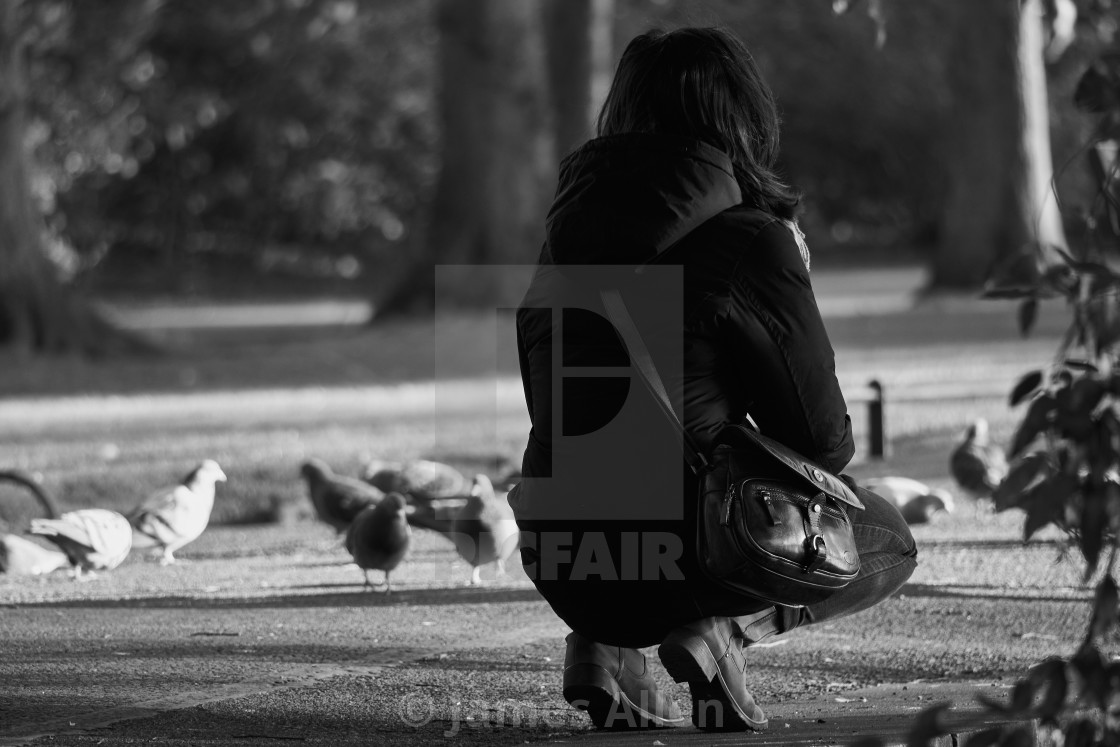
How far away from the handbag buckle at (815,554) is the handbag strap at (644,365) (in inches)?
10.6

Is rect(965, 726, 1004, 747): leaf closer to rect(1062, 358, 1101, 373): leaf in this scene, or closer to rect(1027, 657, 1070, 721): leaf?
rect(1027, 657, 1070, 721): leaf

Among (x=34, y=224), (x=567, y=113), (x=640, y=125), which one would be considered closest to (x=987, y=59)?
(x=567, y=113)

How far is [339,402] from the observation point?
11461 millimetres

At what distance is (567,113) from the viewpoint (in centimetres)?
2191

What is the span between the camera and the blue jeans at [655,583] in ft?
10.5

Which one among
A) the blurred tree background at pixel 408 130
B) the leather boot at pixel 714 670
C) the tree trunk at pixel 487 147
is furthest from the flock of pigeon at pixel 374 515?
the blurred tree background at pixel 408 130

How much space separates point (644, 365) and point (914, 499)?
3303mm

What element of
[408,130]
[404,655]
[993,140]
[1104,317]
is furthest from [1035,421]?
[408,130]

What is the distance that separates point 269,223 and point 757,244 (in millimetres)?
28967

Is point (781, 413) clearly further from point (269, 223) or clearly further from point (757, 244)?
point (269, 223)

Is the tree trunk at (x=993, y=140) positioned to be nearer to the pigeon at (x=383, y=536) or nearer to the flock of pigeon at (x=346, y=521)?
the flock of pigeon at (x=346, y=521)

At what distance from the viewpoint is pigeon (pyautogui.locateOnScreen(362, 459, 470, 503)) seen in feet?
20.3

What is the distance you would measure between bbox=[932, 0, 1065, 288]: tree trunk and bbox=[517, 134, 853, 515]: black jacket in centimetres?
1511

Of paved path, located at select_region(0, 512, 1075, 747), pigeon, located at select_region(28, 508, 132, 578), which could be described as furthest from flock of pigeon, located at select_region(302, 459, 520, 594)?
pigeon, located at select_region(28, 508, 132, 578)
